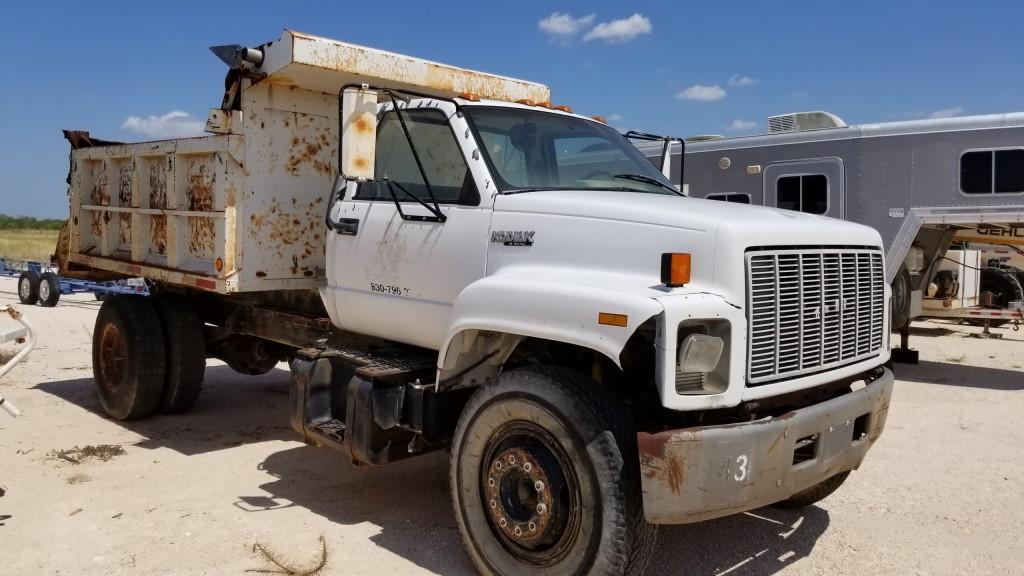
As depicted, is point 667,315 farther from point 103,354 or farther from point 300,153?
point 103,354

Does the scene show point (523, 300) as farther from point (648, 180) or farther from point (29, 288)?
point (29, 288)

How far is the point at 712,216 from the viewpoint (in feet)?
12.4

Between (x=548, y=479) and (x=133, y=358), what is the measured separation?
4781mm

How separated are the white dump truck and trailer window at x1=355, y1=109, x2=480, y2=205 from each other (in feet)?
0.05

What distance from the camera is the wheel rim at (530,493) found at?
3783mm

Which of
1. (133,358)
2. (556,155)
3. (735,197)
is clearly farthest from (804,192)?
(133,358)

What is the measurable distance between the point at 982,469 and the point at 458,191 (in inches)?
180

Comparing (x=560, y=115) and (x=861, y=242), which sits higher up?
(x=560, y=115)

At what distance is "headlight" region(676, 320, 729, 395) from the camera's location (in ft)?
11.2

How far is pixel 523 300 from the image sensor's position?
392cm

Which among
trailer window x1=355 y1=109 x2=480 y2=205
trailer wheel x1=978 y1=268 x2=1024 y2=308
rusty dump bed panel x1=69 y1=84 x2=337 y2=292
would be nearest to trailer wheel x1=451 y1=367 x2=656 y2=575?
trailer window x1=355 y1=109 x2=480 y2=205

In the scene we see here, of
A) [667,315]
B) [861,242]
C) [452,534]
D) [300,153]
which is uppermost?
[300,153]

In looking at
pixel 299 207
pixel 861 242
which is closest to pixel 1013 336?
pixel 861 242

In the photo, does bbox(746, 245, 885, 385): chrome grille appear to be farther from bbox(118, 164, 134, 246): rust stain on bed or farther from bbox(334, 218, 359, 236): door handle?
bbox(118, 164, 134, 246): rust stain on bed
